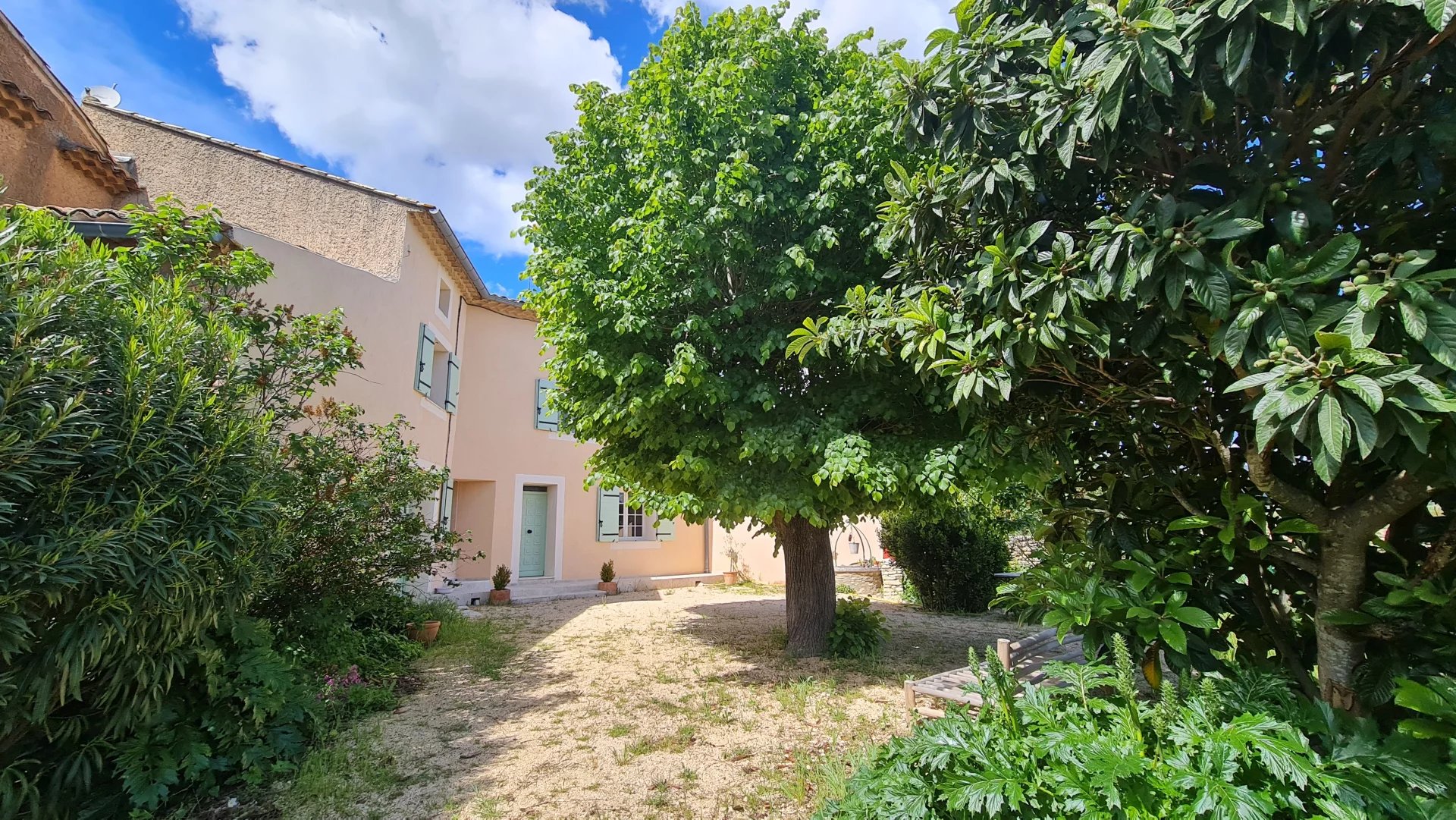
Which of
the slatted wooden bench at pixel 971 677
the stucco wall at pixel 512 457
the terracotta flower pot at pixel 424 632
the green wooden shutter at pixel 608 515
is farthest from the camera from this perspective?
the green wooden shutter at pixel 608 515

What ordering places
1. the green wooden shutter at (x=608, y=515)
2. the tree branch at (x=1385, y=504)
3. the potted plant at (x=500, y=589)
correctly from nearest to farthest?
the tree branch at (x=1385, y=504) < the potted plant at (x=500, y=589) < the green wooden shutter at (x=608, y=515)

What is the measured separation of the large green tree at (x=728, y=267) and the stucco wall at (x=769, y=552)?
8696mm

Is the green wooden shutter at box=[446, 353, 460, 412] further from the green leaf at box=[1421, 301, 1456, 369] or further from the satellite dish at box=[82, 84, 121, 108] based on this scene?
the green leaf at box=[1421, 301, 1456, 369]

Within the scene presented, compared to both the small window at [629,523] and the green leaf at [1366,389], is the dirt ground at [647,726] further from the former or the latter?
the small window at [629,523]

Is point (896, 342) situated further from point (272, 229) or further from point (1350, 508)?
point (272, 229)

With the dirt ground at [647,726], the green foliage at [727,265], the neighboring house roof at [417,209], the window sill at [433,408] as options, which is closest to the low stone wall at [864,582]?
the dirt ground at [647,726]

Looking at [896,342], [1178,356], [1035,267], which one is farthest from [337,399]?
[1178,356]

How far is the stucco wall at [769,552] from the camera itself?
14.3 meters

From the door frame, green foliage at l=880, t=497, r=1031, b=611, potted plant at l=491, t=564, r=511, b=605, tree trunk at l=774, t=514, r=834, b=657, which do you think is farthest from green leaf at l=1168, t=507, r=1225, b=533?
the door frame

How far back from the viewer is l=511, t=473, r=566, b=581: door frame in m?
12.8

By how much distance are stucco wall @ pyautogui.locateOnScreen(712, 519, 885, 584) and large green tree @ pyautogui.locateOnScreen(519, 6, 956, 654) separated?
28.5 ft

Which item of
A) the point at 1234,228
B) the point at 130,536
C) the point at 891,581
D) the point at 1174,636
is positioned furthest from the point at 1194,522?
the point at 891,581

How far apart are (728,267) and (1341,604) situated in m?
4.52

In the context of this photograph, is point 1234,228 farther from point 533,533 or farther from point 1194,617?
point 533,533
